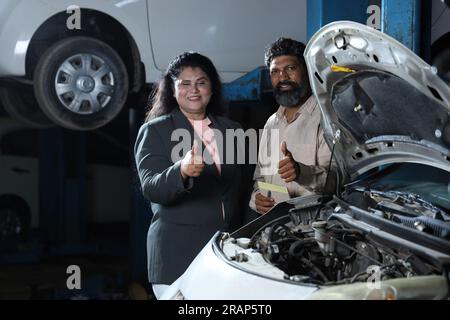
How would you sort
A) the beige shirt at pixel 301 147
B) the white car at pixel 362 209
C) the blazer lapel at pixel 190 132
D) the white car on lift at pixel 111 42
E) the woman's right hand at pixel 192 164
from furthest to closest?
the white car on lift at pixel 111 42 → the beige shirt at pixel 301 147 → the blazer lapel at pixel 190 132 → the woman's right hand at pixel 192 164 → the white car at pixel 362 209

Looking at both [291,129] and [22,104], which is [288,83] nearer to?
[291,129]

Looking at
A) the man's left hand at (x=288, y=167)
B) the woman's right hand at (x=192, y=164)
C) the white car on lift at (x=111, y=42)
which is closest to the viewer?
the woman's right hand at (x=192, y=164)

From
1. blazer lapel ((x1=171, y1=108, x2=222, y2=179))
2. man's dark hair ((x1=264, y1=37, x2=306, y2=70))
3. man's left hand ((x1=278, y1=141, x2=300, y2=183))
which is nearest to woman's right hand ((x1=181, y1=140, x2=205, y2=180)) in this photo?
blazer lapel ((x1=171, y1=108, x2=222, y2=179))

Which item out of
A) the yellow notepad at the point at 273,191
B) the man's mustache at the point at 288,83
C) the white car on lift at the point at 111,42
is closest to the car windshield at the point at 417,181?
the yellow notepad at the point at 273,191

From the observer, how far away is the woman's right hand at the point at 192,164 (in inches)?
105

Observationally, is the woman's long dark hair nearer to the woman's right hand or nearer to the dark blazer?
the dark blazer

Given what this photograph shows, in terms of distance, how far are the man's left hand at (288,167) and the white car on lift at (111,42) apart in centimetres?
191

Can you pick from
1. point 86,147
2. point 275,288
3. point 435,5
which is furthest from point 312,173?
point 86,147

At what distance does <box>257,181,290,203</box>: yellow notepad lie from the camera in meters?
3.02

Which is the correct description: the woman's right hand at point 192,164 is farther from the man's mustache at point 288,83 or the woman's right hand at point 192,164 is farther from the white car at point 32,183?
the white car at point 32,183

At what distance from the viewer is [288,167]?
9.22 feet

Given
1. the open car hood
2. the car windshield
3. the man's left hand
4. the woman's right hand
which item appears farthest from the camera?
the man's left hand

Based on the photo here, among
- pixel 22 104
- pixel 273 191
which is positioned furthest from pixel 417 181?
pixel 22 104
